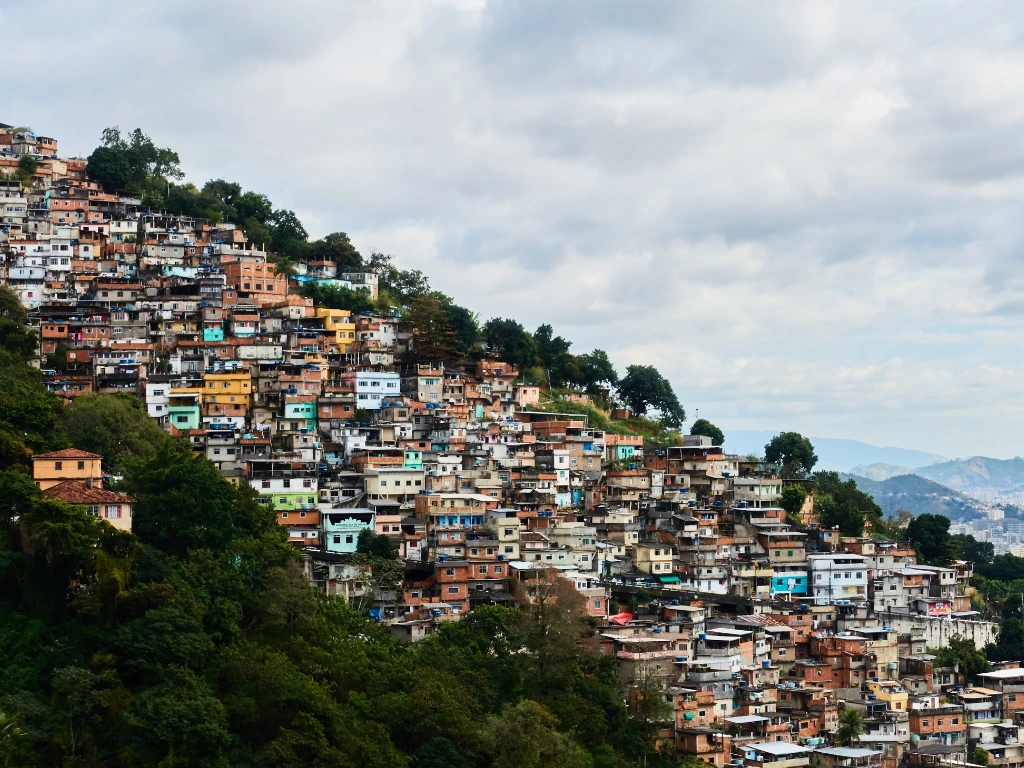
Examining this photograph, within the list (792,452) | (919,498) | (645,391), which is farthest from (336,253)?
(919,498)

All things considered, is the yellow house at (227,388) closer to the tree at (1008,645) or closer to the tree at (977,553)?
the tree at (1008,645)

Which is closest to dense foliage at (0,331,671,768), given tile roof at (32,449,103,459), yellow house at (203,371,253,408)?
tile roof at (32,449,103,459)

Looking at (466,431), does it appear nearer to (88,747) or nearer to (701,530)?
(701,530)

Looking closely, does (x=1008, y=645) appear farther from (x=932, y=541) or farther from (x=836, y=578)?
(x=932, y=541)

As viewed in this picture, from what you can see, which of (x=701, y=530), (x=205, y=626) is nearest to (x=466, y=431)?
(x=701, y=530)

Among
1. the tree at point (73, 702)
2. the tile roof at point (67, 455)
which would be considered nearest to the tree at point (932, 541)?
the tile roof at point (67, 455)

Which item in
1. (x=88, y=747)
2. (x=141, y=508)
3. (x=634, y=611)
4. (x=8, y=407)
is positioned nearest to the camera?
(x=88, y=747)
